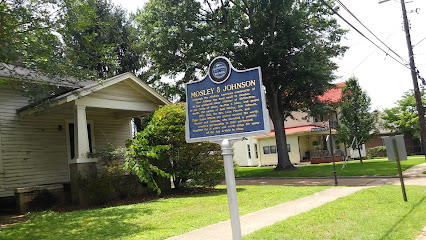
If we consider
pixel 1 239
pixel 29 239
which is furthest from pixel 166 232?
pixel 1 239

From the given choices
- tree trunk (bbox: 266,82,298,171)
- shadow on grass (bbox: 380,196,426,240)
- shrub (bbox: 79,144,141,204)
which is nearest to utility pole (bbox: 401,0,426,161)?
tree trunk (bbox: 266,82,298,171)

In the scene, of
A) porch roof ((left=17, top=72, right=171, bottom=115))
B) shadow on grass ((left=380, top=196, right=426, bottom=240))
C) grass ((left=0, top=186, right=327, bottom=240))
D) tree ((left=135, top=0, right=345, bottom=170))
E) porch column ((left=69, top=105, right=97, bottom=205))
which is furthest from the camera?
tree ((left=135, top=0, right=345, bottom=170))

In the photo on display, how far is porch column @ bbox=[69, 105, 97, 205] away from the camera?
11766 millimetres

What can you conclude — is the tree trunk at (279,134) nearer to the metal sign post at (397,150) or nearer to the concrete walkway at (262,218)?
the concrete walkway at (262,218)

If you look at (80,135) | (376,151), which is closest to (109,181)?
(80,135)

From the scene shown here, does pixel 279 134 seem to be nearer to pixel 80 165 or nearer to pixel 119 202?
pixel 119 202

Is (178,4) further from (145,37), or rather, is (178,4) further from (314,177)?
(314,177)

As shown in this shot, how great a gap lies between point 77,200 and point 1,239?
4.59 m

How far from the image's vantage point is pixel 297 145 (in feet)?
122

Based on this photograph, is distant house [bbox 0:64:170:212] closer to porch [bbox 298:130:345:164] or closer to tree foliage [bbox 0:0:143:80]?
tree foliage [bbox 0:0:143:80]

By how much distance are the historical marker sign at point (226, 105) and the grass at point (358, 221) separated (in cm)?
224

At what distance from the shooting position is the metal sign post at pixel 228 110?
5.43 metres

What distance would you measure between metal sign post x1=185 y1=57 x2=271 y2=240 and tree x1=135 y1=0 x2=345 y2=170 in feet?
48.5

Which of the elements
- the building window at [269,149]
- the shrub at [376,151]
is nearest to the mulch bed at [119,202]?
the building window at [269,149]
